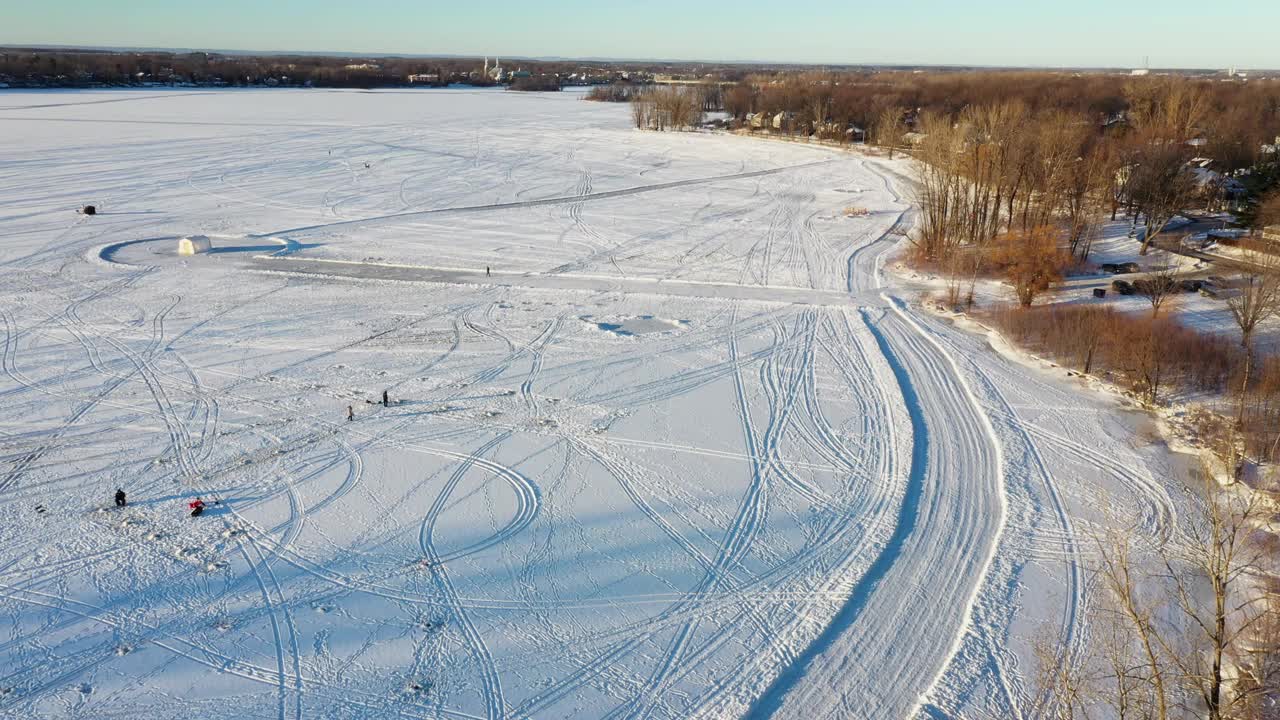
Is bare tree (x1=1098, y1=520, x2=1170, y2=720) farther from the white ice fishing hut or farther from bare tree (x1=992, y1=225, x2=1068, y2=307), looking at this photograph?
the white ice fishing hut

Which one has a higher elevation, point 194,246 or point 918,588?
point 194,246

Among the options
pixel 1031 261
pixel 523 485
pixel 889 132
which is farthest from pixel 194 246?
pixel 889 132

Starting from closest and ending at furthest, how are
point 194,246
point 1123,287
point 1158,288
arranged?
point 1158,288 < point 1123,287 < point 194,246

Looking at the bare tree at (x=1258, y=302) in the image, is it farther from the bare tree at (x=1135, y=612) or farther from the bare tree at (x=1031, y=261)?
the bare tree at (x=1135, y=612)

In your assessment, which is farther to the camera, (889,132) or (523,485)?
(889,132)

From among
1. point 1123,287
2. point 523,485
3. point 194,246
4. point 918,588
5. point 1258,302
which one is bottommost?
point 918,588

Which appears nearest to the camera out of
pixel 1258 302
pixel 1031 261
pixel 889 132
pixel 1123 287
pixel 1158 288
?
pixel 1258 302

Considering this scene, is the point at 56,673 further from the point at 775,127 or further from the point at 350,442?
the point at 775,127

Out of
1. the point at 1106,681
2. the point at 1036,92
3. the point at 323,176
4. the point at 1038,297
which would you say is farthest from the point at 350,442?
the point at 1036,92

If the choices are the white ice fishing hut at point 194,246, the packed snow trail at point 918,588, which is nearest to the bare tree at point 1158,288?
the packed snow trail at point 918,588

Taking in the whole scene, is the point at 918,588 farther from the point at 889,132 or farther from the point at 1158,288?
the point at 889,132
